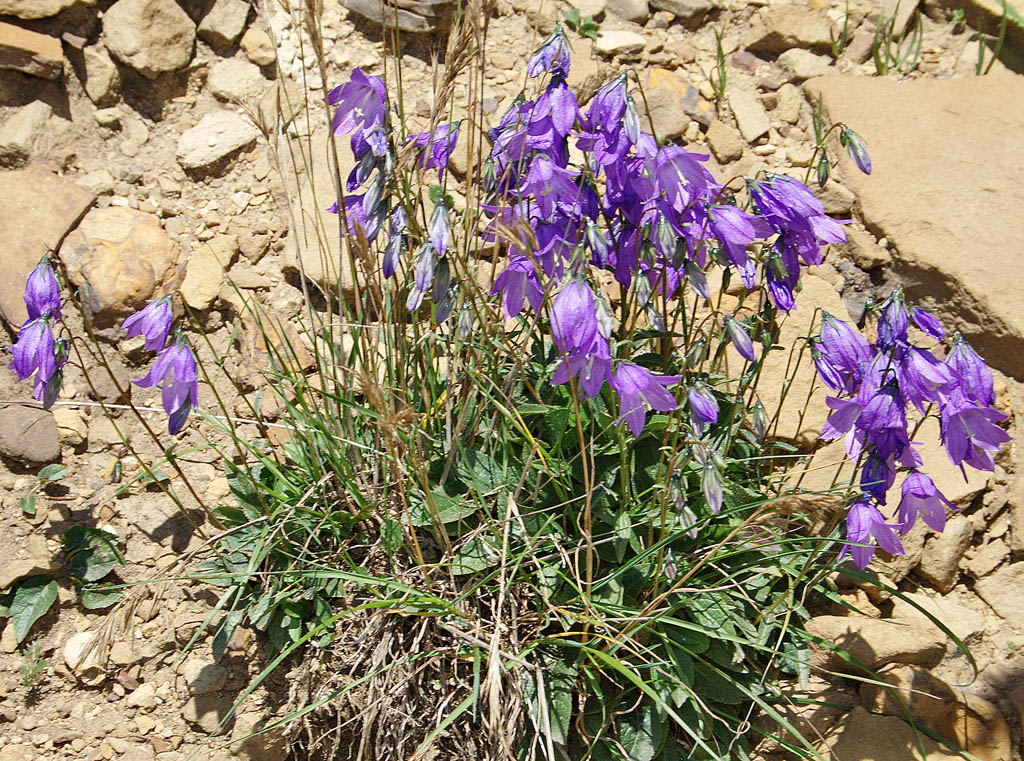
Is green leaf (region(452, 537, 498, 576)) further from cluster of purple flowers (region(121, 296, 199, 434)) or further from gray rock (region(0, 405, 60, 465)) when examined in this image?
gray rock (region(0, 405, 60, 465))

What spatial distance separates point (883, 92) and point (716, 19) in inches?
38.4

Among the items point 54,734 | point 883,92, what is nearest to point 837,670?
point 54,734

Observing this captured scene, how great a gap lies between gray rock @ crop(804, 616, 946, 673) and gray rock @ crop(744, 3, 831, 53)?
3039mm

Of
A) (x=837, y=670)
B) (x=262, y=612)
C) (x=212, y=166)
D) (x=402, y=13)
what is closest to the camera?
(x=262, y=612)

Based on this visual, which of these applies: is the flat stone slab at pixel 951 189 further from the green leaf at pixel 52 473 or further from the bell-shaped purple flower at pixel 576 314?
the green leaf at pixel 52 473

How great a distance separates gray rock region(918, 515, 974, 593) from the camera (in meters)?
3.23

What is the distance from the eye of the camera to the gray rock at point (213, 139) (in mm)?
4230

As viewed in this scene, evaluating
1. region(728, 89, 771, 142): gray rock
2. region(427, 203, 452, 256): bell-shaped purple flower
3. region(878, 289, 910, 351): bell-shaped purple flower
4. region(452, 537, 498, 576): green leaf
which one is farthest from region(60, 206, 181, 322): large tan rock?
region(878, 289, 910, 351): bell-shaped purple flower

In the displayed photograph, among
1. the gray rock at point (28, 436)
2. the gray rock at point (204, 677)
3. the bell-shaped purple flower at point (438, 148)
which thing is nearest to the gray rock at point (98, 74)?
the gray rock at point (28, 436)

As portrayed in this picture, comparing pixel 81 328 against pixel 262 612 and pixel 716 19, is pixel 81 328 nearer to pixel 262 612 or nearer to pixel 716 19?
pixel 262 612

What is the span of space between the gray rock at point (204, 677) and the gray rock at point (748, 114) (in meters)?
3.28

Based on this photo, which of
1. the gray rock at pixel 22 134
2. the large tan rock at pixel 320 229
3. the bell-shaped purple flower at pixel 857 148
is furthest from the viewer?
the gray rock at pixel 22 134

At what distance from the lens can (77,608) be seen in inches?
127

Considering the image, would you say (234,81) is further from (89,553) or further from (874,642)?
(874,642)
